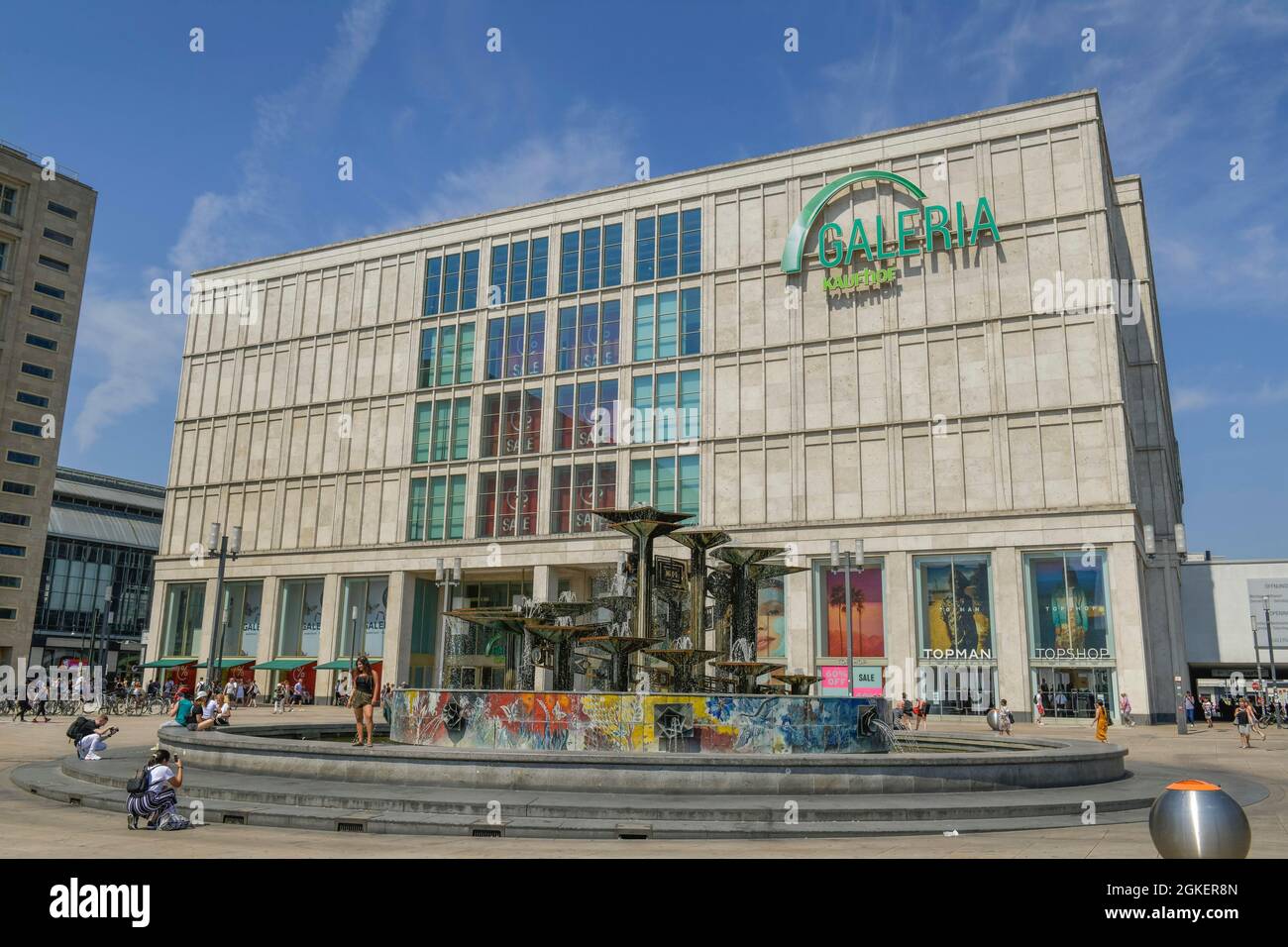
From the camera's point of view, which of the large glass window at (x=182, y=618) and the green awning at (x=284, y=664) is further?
the large glass window at (x=182, y=618)

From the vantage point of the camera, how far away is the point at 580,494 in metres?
54.8

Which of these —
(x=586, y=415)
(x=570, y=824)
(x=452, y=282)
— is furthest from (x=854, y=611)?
(x=570, y=824)

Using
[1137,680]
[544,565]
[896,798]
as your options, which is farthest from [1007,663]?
[896,798]

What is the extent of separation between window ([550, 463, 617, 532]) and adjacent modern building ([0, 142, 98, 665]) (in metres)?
49.0

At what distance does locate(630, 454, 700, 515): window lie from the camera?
5250 cm

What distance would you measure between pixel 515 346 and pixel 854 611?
26.0 meters

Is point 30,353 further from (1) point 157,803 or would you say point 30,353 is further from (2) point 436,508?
(1) point 157,803

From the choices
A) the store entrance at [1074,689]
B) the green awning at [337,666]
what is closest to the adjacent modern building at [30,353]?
the green awning at [337,666]

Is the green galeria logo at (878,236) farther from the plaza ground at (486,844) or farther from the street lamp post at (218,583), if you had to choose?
the plaza ground at (486,844)

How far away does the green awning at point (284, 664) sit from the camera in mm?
57906

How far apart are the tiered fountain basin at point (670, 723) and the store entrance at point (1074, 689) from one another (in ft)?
94.5

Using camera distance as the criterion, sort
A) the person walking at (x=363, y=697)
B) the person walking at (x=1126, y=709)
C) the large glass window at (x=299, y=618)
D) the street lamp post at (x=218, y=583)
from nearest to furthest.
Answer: the person walking at (x=363, y=697) → the street lamp post at (x=218, y=583) → the person walking at (x=1126, y=709) → the large glass window at (x=299, y=618)

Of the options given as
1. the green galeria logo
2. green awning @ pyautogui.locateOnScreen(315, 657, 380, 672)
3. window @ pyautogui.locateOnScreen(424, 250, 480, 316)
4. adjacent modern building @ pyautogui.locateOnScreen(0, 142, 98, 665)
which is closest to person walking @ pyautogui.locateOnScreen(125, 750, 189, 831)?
the green galeria logo
